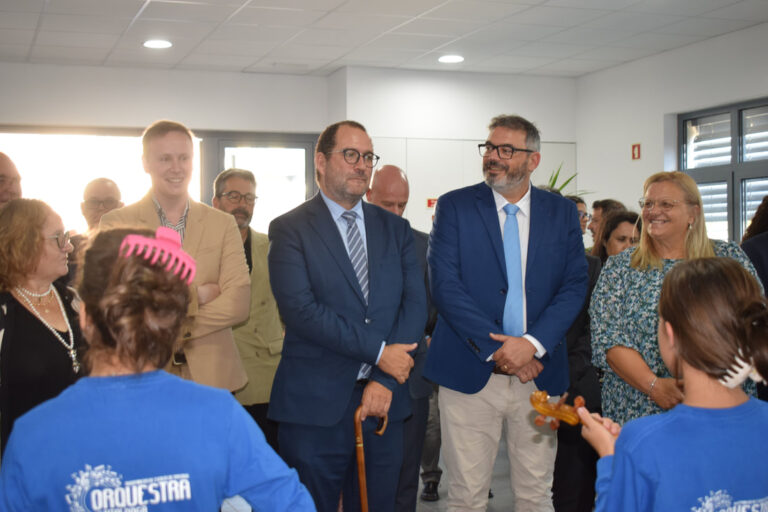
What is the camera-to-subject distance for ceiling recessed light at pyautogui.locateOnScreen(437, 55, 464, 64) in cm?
886

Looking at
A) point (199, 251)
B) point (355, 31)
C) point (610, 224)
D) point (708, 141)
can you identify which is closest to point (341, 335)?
point (199, 251)

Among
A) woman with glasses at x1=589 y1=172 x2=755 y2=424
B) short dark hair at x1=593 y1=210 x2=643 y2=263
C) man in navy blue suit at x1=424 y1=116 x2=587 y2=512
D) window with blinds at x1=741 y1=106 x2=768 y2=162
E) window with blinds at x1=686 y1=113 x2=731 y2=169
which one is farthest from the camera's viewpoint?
window with blinds at x1=686 y1=113 x2=731 y2=169

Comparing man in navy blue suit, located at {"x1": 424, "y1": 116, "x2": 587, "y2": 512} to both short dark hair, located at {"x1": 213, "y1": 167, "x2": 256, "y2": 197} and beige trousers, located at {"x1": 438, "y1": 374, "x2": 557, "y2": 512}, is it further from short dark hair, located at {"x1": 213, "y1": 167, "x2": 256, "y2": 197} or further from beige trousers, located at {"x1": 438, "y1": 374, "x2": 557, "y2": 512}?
short dark hair, located at {"x1": 213, "y1": 167, "x2": 256, "y2": 197}

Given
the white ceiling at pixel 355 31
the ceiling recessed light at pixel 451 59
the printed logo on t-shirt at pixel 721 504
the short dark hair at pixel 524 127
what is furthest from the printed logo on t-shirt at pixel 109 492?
the ceiling recessed light at pixel 451 59

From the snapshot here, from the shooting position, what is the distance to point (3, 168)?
4.19 metres

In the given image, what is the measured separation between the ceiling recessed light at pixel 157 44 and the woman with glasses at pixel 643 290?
6.00 metres

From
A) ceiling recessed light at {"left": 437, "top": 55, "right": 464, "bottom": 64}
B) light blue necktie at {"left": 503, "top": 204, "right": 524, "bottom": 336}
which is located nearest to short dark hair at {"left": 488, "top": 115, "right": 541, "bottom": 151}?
light blue necktie at {"left": 503, "top": 204, "right": 524, "bottom": 336}

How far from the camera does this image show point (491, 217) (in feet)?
10.8

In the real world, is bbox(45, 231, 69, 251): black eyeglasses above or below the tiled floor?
above

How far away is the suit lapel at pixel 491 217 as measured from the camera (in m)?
3.23

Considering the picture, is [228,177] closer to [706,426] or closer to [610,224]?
[610,224]

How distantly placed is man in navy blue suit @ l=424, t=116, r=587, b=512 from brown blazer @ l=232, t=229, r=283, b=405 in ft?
2.90

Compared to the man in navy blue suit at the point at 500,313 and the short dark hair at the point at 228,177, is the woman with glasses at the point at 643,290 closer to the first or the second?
the man in navy blue suit at the point at 500,313

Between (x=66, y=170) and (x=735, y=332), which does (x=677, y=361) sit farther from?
(x=66, y=170)
